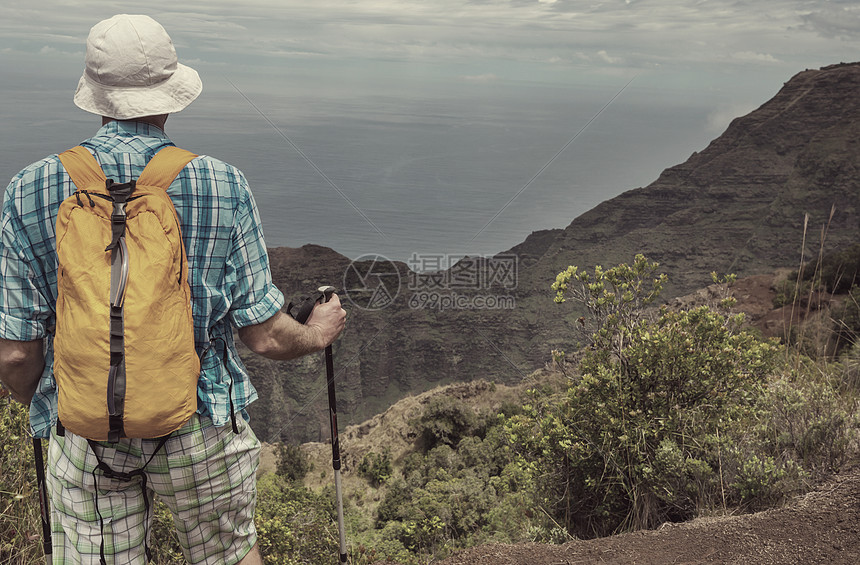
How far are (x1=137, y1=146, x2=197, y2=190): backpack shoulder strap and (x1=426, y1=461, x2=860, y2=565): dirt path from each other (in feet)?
6.73

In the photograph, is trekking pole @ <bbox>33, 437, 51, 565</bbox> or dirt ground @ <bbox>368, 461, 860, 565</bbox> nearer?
trekking pole @ <bbox>33, 437, 51, 565</bbox>

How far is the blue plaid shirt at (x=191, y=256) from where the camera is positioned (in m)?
1.54

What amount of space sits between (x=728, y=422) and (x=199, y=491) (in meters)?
2.69

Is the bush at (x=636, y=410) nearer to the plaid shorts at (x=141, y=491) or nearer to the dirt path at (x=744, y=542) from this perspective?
the dirt path at (x=744, y=542)

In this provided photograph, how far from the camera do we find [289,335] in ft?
5.87

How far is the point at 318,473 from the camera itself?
19500 millimetres

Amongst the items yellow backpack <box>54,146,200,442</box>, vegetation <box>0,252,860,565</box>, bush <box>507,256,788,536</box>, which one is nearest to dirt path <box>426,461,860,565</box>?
vegetation <box>0,252,860,565</box>

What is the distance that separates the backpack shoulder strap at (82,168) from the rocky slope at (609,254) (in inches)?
1299

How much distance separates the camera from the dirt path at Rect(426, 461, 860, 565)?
2.38m

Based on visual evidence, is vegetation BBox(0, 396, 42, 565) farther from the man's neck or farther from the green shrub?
the green shrub

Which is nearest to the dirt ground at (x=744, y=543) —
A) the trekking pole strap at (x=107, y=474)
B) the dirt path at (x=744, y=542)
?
the dirt path at (x=744, y=542)

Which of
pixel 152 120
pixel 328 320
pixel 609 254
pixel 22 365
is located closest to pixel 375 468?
pixel 328 320

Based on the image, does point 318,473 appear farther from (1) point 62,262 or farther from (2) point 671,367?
(1) point 62,262

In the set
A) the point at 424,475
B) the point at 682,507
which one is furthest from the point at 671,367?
the point at 424,475
